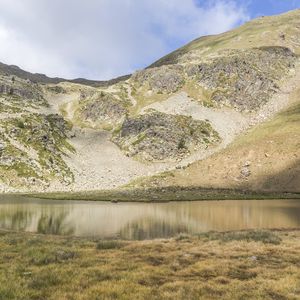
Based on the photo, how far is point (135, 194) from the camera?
429ft

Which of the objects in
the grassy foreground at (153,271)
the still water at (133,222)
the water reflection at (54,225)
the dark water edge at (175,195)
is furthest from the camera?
the dark water edge at (175,195)

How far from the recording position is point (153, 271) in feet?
77.6

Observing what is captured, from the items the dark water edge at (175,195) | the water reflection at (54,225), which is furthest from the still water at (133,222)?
the dark water edge at (175,195)

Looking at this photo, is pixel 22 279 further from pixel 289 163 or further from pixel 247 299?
pixel 289 163

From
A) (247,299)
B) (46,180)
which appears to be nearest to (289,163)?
(46,180)

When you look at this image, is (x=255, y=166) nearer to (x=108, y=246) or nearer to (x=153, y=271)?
(x=108, y=246)

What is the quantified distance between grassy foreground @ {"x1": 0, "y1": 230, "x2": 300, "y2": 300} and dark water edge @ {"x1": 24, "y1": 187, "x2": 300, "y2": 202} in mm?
77671

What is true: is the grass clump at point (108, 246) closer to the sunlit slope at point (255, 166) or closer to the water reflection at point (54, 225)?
the water reflection at point (54, 225)

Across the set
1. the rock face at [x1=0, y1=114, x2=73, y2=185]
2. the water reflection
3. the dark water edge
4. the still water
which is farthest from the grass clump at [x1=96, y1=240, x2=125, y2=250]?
the rock face at [x1=0, y1=114, x2=73, y2=185]

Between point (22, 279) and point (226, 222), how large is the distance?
1855 inches

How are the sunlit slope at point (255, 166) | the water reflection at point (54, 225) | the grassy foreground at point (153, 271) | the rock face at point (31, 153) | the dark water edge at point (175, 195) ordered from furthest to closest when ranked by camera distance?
1. the rock face at point (31, 153)
2. the sunlit slope at point (255, 166)
3. the dark water edge at point (175, 195)
4. the water reflection at point (54, 225)
5. the grassy foreground at point (153, 271)

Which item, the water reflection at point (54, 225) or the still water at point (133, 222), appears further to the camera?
the water reflection at point (54, 225)

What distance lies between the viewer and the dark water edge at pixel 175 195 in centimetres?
11688

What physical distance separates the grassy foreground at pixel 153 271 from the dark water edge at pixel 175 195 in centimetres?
7767
